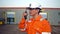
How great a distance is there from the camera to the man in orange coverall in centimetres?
158

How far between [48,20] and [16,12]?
1.67 feet

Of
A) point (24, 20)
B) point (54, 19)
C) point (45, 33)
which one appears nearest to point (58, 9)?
point (54, 19)

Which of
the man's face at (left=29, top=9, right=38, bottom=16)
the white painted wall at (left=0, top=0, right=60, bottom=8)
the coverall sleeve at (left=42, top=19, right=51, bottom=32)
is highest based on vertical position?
the white painted wall at (left=0, top=0, right=60, bottom=8)

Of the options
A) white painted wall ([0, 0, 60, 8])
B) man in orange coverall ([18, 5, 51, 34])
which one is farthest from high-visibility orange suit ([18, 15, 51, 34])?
white painted wall ([0, 0, 60, 8])

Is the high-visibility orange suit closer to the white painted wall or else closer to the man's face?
the man's face

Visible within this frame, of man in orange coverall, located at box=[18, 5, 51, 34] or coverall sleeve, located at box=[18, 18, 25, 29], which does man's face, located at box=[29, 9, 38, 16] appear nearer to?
man in orange coverall, located at box=[18, 5, 51, 34]

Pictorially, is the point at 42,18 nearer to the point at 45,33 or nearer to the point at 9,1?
the point at 45,33

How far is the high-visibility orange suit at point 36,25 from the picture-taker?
158 cm

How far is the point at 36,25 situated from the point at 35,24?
0.8 inches

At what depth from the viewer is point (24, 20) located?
1616 millimetres

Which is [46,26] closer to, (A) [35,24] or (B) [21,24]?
(A) [35,24]

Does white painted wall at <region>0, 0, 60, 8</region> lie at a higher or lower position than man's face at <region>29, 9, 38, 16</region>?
higher

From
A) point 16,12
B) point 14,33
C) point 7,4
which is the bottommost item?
point 14,33

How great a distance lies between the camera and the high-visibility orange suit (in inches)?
62.1
